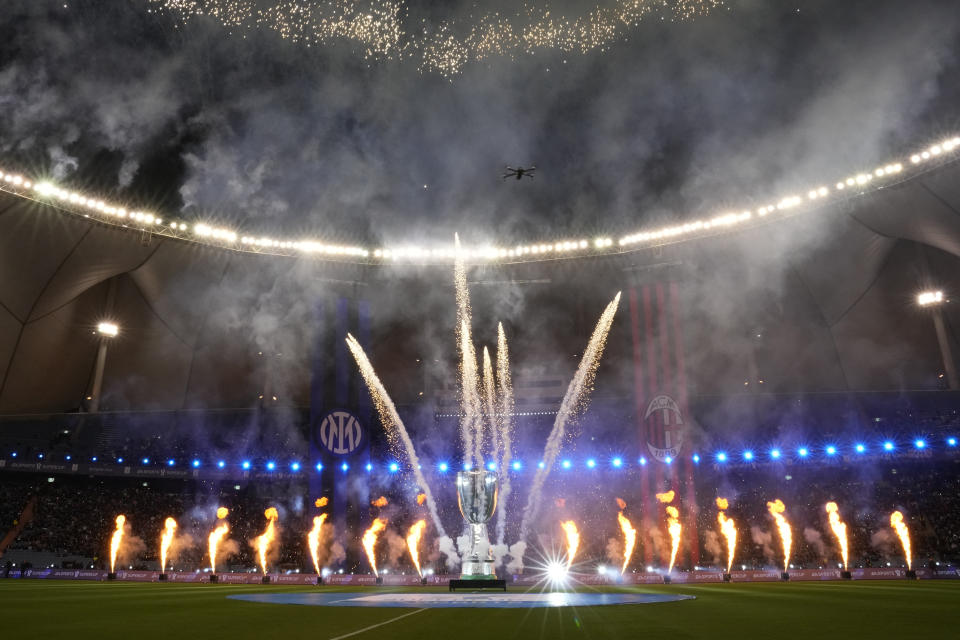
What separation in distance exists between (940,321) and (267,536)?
41.5m

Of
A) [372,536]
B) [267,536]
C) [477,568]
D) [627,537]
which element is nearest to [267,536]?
[267,536]

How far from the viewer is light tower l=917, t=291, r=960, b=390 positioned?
36.8m

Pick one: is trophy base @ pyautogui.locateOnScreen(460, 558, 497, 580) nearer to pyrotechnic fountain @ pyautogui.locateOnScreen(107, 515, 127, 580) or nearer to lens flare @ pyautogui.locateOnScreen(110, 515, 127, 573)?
pyrotechnic fountain @ pyautogui.locateOnScreen(107, 515, 127, 580)

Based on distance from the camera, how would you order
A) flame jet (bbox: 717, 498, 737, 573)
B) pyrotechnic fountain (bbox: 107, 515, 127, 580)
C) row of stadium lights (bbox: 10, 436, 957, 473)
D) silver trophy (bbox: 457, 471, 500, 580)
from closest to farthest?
silver trophy (bbox: 457, 471, 500, 580), row of stadium lights (bbox: 10, 436, 957, 473), pyrotechnic fountain (bbox: 107, 515, 127, 580), flame jet (bbox: 717, 498, 737, 573)

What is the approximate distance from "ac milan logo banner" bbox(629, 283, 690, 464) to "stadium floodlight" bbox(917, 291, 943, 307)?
13.3 m

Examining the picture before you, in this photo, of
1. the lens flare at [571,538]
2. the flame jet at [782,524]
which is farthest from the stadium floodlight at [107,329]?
the flame jet at [782,524]

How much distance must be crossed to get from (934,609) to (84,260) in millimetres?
38650

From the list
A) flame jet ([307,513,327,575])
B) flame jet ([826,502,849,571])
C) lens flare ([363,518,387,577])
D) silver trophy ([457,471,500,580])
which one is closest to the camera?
silver trophy ([457,471,500,580])

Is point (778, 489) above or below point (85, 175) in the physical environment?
below

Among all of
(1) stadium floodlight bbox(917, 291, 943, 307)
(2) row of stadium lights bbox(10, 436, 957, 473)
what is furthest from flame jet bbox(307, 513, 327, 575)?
(1) stadium floodlight bbox(917, 291, 943, 307)

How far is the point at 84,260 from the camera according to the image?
35250 millimetres

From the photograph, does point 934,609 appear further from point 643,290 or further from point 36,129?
point 36,129

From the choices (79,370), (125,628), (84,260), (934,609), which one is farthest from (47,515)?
(934,609)

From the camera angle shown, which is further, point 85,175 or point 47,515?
point 47,515
